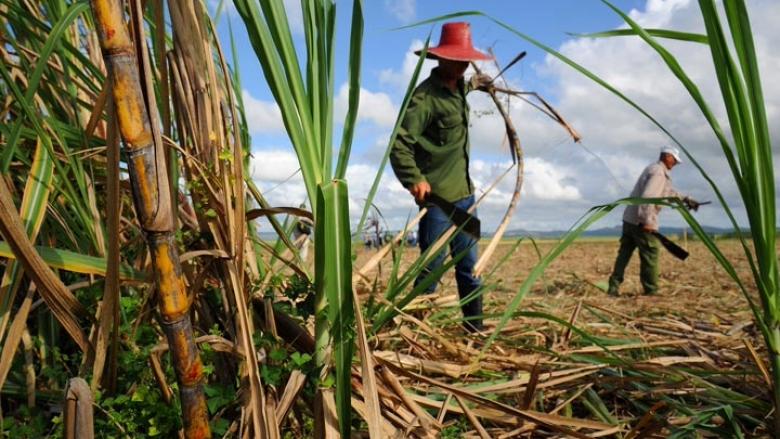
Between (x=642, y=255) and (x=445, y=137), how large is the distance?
3.45 meters

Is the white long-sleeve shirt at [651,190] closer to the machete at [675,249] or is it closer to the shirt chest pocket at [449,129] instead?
the machete at [675,249]

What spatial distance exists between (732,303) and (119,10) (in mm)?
4670

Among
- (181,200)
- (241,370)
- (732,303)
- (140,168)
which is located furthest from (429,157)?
(732,303)

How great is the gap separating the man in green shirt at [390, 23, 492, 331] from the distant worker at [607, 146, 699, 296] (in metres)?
3.09

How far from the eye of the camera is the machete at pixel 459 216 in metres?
2.21

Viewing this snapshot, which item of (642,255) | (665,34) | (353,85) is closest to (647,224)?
(642,255)

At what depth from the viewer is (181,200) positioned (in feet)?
4.52

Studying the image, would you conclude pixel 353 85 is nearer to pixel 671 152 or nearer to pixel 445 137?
pixel 445 137

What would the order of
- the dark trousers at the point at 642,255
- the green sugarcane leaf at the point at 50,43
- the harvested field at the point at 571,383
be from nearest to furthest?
the green sugarcane leaf at the point at 50,43 < the harvested field at the point at 571,383 < the dark trousers at the point at 642,255

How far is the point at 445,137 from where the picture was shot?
3008 millimetres

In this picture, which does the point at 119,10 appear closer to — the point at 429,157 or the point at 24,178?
the point at 24,178

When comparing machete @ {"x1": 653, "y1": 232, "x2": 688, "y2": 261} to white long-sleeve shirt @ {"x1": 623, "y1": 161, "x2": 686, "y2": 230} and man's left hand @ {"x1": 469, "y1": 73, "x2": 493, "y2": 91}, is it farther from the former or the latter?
man's left hand @ {"x1": 469, "y1": 73, "x2": 493, "y2": 91}

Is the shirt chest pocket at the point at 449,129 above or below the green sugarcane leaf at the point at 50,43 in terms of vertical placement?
above

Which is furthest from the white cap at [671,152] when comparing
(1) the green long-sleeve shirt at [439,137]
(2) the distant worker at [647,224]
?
(1) the green long-sleeve shirt at [439,137]
